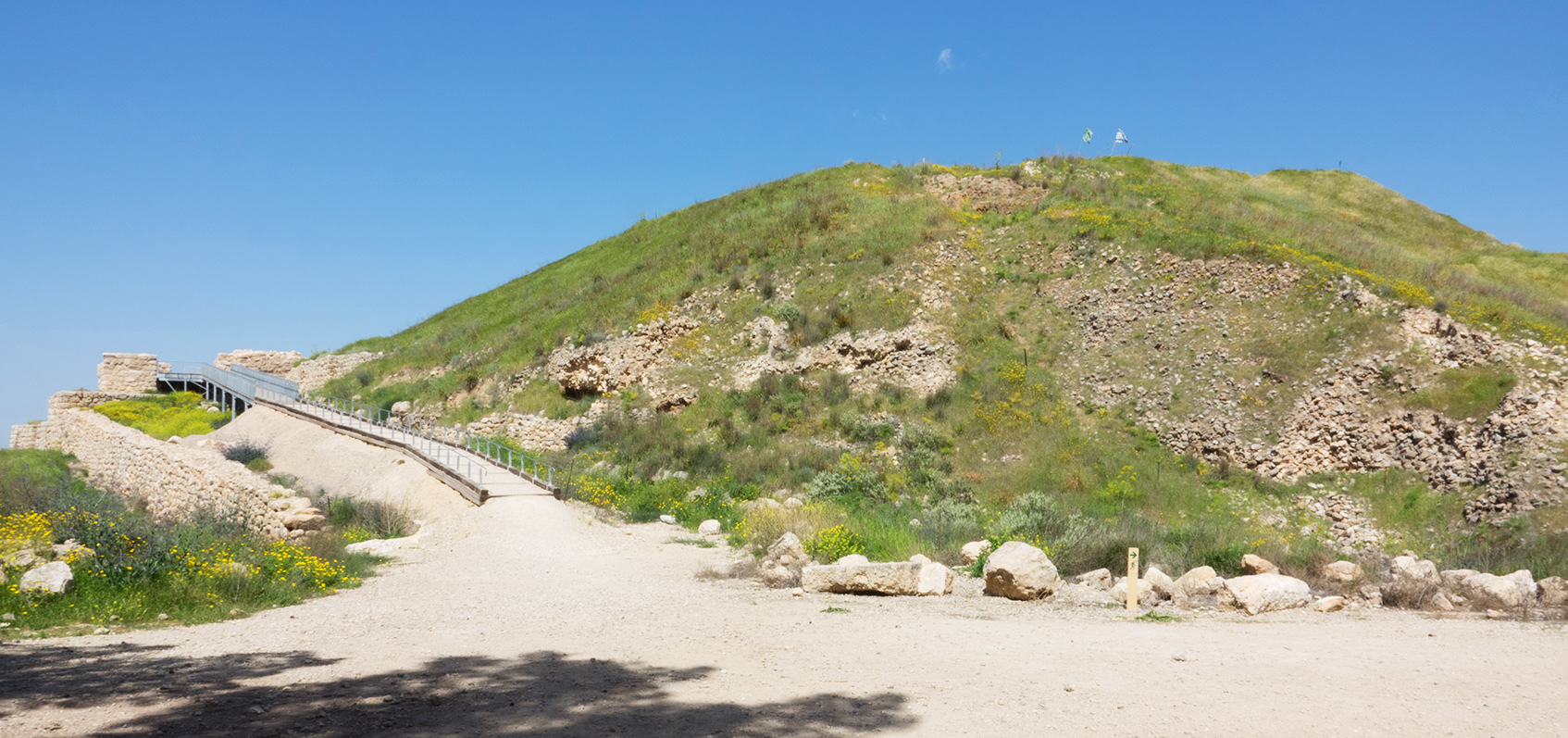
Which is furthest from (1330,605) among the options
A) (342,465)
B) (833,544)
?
(342,465)

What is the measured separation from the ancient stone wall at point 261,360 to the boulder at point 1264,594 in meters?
46.8

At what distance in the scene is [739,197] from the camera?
40.9 meters

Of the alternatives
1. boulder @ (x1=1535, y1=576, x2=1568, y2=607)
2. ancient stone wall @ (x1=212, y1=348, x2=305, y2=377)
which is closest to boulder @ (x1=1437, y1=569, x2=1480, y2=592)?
boulder @ (x1=1535, y1=576, x2=1568, y2=607)

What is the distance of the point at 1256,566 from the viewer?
1053 centimetres

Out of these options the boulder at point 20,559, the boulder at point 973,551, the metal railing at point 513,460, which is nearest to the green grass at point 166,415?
the metal railing at point 513,460

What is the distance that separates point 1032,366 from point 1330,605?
51.8ft

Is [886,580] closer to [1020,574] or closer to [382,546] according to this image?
[1020,574]

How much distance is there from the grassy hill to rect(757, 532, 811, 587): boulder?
65 centimetres

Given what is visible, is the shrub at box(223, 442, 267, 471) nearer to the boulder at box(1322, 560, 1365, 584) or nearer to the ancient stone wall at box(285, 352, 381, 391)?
the ancient stone wall at box(285, 352, 381, 391)

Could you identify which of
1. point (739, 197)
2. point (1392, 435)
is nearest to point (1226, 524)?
point (1392, 435)

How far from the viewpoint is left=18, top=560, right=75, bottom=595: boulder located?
8375 mm

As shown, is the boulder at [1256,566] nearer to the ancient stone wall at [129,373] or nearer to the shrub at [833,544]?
the shrub at [833,544]

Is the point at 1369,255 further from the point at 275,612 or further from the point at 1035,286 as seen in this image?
the point at 275,612

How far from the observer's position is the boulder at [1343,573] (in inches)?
398
